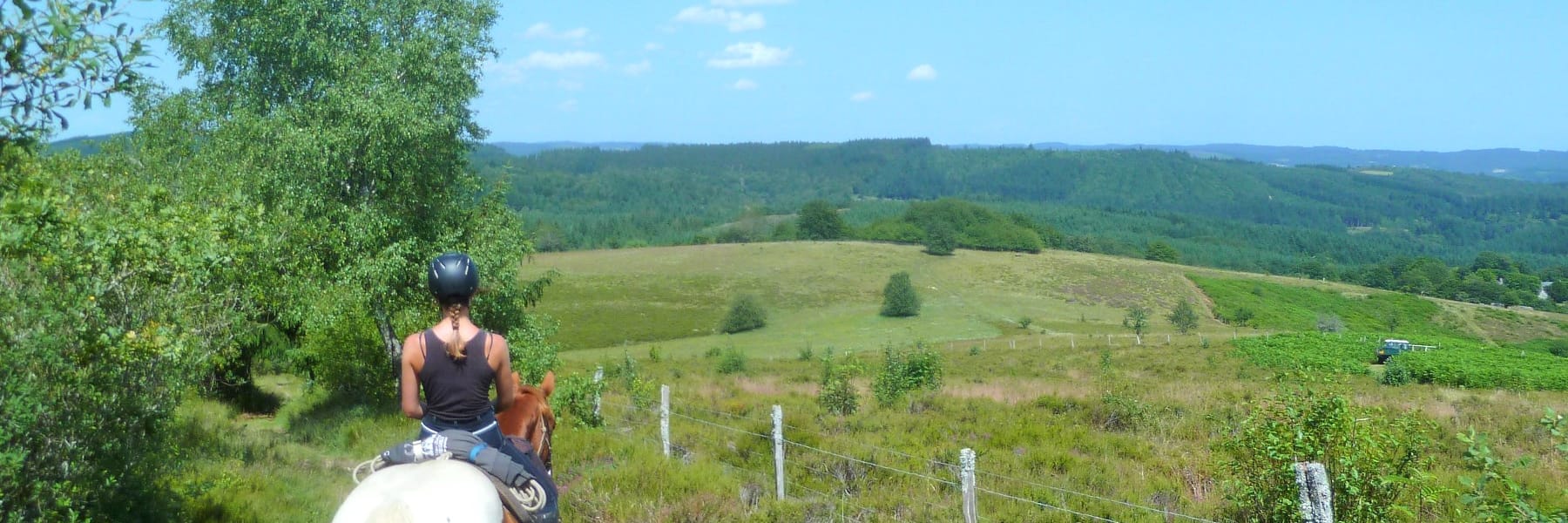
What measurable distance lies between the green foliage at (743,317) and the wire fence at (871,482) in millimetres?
66358

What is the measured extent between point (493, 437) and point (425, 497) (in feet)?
2.50

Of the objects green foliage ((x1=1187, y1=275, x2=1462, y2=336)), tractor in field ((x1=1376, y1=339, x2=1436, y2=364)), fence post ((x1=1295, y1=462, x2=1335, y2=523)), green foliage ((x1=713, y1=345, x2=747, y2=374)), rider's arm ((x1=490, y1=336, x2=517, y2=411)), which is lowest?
green foliage ((x1=1187, y1=275, x2=1462, y2=336))

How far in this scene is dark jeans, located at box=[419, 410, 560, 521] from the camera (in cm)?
475

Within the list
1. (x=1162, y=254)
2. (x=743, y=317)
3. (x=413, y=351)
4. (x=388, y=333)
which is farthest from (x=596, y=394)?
(x=1162, y=254)

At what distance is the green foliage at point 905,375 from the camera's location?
20.4 metres

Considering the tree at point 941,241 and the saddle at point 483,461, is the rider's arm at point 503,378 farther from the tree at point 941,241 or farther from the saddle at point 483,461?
the tree at point 941,241

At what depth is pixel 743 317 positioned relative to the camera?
83250 mm

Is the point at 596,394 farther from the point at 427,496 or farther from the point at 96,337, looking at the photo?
the point at 427,496

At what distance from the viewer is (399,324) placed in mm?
18438

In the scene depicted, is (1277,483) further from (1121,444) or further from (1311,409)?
(1121,444)

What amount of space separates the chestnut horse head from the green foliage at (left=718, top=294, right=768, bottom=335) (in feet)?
247

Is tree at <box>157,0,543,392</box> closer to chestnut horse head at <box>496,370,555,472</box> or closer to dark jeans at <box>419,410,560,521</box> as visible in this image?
chestnut horse head at <box>496,370,555,472</box>

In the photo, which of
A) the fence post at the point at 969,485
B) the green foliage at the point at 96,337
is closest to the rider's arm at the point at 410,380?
the green foliage at the point at 96,337

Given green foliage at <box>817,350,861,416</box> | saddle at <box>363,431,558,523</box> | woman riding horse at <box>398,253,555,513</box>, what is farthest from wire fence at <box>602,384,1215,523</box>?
woman riding horse at <box>398,253,555,513</box>
